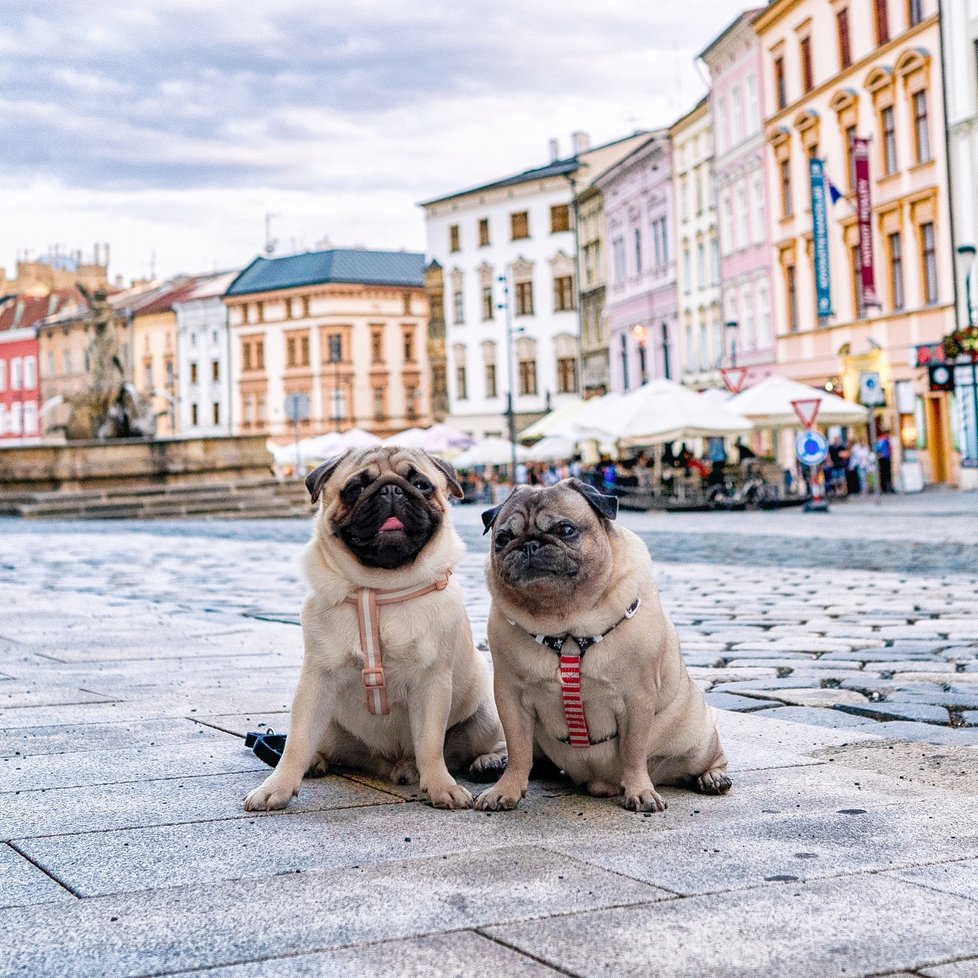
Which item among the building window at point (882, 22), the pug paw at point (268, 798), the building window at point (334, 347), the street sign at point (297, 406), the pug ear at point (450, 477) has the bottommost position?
the pug paw at point (268, 798)

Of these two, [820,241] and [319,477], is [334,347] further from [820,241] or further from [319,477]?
[319,477]

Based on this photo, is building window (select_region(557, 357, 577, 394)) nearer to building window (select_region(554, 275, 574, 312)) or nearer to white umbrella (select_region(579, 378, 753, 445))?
building window (select_region(554, 275, 574, 312))

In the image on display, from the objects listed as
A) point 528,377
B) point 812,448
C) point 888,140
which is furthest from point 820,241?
point 528,377

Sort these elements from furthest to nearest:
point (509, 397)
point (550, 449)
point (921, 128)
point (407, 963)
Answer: point (509, 397), point (550, 449), point (921, 128), point (407, 963)

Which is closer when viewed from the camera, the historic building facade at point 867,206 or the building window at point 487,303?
the historic building facade at point 867,206

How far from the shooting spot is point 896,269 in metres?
42.3

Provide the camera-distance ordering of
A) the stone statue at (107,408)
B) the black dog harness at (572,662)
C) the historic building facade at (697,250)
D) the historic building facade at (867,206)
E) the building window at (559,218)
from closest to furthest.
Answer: the black dog harness at (572,662) < the stone statue at (107,408) < the historic building facade at (867,206) < the historic building facade at (697,250) < the building window at (559,218)

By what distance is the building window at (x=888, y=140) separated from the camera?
42.2m

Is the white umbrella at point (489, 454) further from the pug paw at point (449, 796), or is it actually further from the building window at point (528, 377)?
the pug paw at point (449, 796)

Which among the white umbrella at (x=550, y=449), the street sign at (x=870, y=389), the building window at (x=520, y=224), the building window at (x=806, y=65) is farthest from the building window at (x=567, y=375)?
the street sign at (x=870, y=389)

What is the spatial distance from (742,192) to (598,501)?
2002 inches

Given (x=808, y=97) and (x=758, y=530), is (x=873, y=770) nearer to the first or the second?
(x=758, y=530)

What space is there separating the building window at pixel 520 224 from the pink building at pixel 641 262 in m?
7.89

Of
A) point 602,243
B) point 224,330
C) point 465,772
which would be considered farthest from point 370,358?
point 465,772
